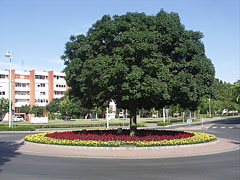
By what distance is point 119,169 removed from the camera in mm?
11992

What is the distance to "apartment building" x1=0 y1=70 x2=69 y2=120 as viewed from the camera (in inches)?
3602

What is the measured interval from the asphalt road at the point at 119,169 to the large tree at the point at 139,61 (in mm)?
5311

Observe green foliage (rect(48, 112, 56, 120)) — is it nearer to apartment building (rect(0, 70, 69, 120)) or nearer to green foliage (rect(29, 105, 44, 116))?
green foliage (rect(29, 105, 44, 116))

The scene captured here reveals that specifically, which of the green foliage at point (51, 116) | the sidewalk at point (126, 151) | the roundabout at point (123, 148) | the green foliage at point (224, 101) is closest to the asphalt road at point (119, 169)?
the sidewalk at point (126, 151)

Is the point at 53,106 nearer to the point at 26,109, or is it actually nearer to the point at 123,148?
the point at 26,109

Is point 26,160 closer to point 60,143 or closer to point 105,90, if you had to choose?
point 60,143

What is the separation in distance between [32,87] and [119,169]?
9063 centimetres

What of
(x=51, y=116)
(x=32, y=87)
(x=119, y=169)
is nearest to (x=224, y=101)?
(x=51, y=116)

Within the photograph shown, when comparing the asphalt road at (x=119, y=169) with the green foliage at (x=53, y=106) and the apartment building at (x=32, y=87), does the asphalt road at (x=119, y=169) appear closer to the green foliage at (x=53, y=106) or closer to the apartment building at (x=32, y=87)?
the green foliage at (x=53, y=106)

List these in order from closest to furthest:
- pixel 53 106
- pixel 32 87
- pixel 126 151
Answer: pixel 126 151 < pixel 53 106 < pixel 32 87

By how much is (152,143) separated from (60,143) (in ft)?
20.0

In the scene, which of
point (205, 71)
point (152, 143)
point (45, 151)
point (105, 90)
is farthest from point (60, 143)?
point (205, 71)

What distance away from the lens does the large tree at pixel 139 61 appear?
18125 mm

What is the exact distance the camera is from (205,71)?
2056 centimetres
